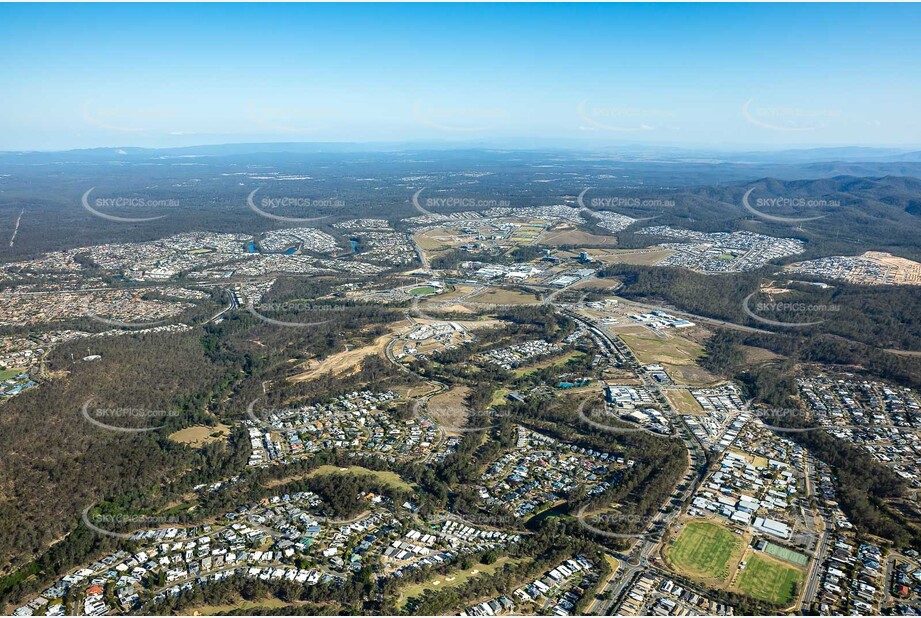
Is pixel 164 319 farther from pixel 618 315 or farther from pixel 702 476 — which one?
pixel 702 476

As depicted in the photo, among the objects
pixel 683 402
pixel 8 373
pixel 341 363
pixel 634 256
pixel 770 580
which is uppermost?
pixel 8 373

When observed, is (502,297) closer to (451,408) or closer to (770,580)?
(451,408)

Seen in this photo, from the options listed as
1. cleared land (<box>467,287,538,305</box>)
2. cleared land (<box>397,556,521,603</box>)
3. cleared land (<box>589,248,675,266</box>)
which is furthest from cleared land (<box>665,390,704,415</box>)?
cleared land (<box>589,248,675,266</box>)

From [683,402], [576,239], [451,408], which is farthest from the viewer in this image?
[576,239]

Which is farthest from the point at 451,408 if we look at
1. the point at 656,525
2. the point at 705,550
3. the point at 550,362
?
the point at 705,550

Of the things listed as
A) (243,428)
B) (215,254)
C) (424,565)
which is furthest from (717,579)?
(215,254)

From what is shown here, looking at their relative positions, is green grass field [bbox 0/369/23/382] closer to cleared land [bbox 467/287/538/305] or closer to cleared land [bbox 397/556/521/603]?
cleared land [bbox 397/556/521/603]

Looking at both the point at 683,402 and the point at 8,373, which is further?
the point at 8,373
